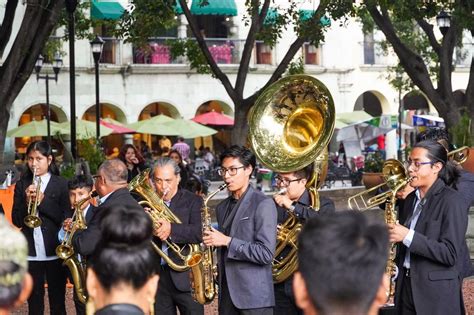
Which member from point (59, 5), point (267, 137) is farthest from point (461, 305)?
point (59, 5)

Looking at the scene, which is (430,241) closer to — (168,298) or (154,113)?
(168,298)

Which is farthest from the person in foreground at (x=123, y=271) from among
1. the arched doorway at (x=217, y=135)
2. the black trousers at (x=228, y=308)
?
the arched doorway at (x=217, y=135)

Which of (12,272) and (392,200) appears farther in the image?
(392,200)

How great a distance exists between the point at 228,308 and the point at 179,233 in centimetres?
83

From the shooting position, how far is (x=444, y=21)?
57.3ft

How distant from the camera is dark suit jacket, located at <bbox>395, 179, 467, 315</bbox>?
588cm

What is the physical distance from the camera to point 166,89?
37.0 m

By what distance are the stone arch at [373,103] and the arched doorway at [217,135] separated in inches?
279

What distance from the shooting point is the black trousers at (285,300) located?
7.11m

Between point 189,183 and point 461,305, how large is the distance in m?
8.49

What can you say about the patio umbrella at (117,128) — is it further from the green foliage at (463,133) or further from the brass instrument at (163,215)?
the brass instrument at (163,215)

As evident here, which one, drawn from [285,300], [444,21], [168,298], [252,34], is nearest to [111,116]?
[252,34]

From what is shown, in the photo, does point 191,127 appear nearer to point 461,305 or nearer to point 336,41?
point 336,41

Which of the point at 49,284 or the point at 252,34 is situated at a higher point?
the point at 252,34
